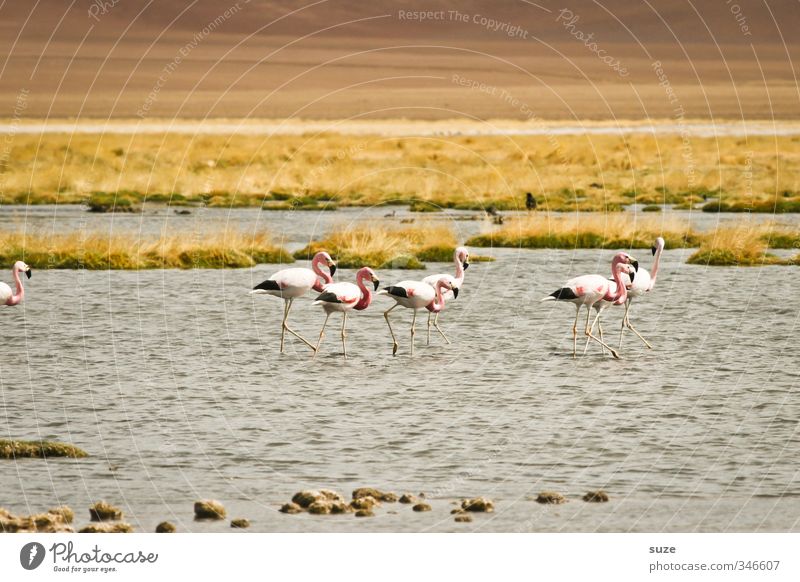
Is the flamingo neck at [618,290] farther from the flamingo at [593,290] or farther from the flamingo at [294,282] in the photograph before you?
the flamingo at [294,282]

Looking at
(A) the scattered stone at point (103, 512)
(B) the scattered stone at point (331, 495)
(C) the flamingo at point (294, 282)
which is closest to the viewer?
(A) the scattered stone at point (103, 512)

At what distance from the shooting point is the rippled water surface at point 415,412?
12.4 metres

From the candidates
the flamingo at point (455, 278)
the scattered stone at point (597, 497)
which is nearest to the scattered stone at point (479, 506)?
the scattered stone at point (597, 497)

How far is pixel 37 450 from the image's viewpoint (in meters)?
13.8

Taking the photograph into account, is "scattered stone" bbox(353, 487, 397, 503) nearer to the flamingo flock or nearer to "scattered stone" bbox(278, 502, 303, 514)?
"scattered stone" bbox(278, 502, 303, 514)

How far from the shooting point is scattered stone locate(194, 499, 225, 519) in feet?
38.4

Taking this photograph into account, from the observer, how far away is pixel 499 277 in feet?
102

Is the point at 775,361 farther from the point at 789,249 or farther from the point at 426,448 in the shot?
the point at 789,249

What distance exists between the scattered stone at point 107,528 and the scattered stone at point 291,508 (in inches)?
58.6

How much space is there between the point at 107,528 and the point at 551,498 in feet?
14.3

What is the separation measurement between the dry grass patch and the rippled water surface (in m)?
5.12

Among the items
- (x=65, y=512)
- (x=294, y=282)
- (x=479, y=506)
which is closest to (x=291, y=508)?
(x=479, y=506)

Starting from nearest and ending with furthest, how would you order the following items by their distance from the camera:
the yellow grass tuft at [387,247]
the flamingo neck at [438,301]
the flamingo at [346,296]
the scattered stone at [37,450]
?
1. the scattered stone at [37,450]
2. the flamingo at [346,296]
3. the flamingo neck at [438,301]
4. the yellow grass tuft at [387,247]

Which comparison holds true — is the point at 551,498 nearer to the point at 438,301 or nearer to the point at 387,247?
the point at 438,301
